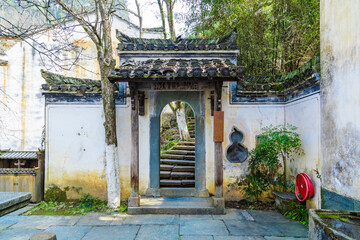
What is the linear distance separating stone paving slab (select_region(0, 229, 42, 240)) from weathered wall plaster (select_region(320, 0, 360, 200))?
545cm

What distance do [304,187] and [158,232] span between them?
3.09 m

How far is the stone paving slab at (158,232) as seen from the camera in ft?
12.6

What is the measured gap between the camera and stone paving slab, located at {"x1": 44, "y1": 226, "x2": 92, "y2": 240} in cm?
390

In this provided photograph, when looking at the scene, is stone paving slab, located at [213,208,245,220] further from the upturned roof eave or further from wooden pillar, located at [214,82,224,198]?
the upturned roof eave

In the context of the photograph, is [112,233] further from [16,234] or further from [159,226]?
[16,234]

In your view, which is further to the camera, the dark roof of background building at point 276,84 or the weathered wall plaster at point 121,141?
the weathered wall plaster at point 121,141

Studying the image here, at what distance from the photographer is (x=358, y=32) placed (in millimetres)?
3127

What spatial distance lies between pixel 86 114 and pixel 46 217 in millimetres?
2551

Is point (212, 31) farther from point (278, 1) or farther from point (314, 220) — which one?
point (314, 220)

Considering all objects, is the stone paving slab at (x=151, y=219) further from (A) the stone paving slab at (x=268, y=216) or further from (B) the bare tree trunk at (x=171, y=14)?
(B) the bare tree trunk at (x=171, y=14)

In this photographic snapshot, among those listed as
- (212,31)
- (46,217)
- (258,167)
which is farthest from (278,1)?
(46,217)

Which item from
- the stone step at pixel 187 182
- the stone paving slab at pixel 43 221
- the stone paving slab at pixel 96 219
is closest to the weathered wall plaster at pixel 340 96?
the stone step at pixel 187 182

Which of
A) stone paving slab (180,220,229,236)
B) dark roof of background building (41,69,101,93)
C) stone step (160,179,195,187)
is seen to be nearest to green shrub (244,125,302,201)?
stone paving slab (180,220,229,236)

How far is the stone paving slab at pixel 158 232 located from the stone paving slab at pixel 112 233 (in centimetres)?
14
